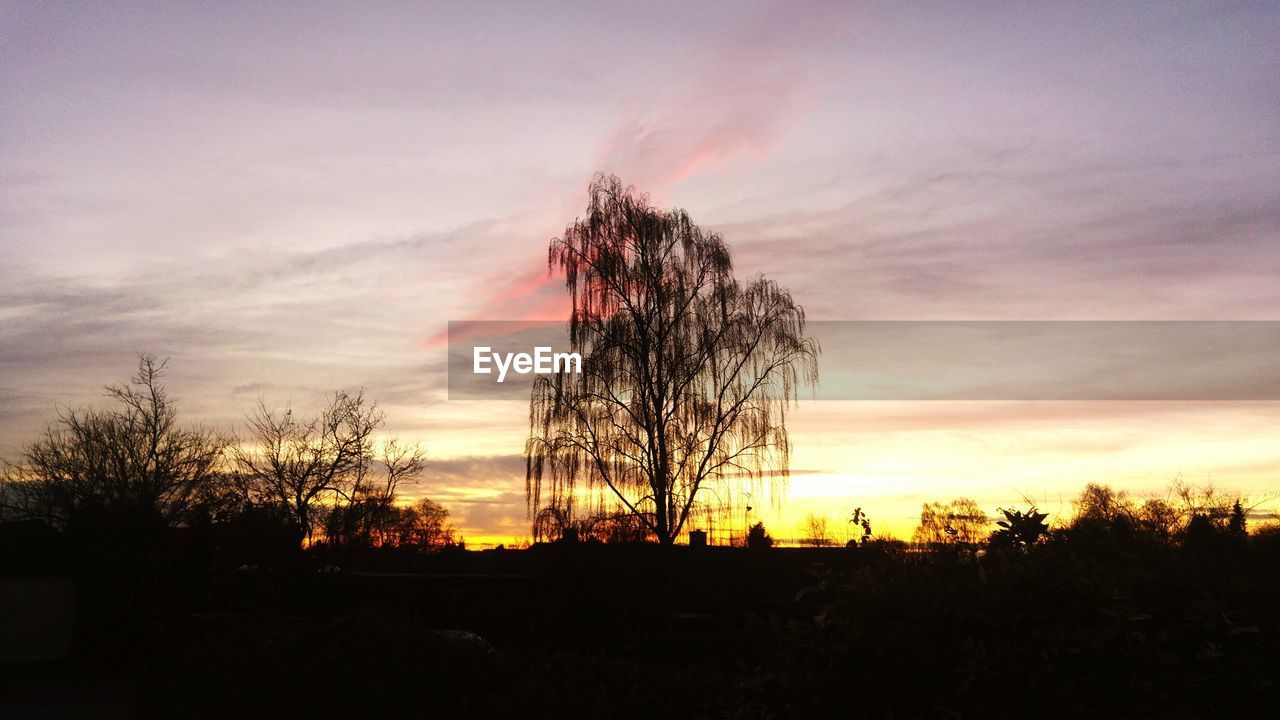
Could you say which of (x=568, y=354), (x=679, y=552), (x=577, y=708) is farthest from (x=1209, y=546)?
(x=568, y=354)

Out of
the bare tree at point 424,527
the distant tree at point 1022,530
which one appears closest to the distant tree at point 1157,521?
the distant tree at point 1022,530

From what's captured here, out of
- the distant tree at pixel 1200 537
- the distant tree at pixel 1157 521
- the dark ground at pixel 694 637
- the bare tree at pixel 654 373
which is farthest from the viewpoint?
the bare tree at pixel 654 373

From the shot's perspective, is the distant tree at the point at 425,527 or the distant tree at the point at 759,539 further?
the distant tree at the point at 425,527

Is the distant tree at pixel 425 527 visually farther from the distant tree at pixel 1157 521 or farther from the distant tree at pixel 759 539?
the distant tree at pixel 1157 521

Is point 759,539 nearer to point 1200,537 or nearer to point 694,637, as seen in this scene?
point 694,637

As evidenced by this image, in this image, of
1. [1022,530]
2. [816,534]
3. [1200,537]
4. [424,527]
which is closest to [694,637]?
[1200,537]

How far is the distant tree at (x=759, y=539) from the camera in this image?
2733cm

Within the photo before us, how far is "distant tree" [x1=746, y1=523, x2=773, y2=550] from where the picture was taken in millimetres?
27328

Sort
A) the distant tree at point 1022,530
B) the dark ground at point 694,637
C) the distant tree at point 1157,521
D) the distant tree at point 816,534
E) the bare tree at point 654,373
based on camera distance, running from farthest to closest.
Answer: the distant tree at point 816,534, the bare tree at point 654,373, the distant tree at point 1157,521, the distant tree at point 1022,530, the dark ground at point 694,637

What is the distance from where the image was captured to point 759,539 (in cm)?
2877

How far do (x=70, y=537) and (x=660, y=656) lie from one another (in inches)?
787

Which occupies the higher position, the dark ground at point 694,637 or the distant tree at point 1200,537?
the distant tree at point 1200,537

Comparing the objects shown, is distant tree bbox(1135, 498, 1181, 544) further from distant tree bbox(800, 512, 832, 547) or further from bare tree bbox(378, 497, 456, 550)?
bare tree bbox(378, 497, 456, 550)

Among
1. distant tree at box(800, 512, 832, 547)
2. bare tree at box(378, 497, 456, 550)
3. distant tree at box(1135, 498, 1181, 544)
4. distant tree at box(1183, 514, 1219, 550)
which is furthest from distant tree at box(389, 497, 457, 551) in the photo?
distant tree at box(1183, 514, 1219, 550)
